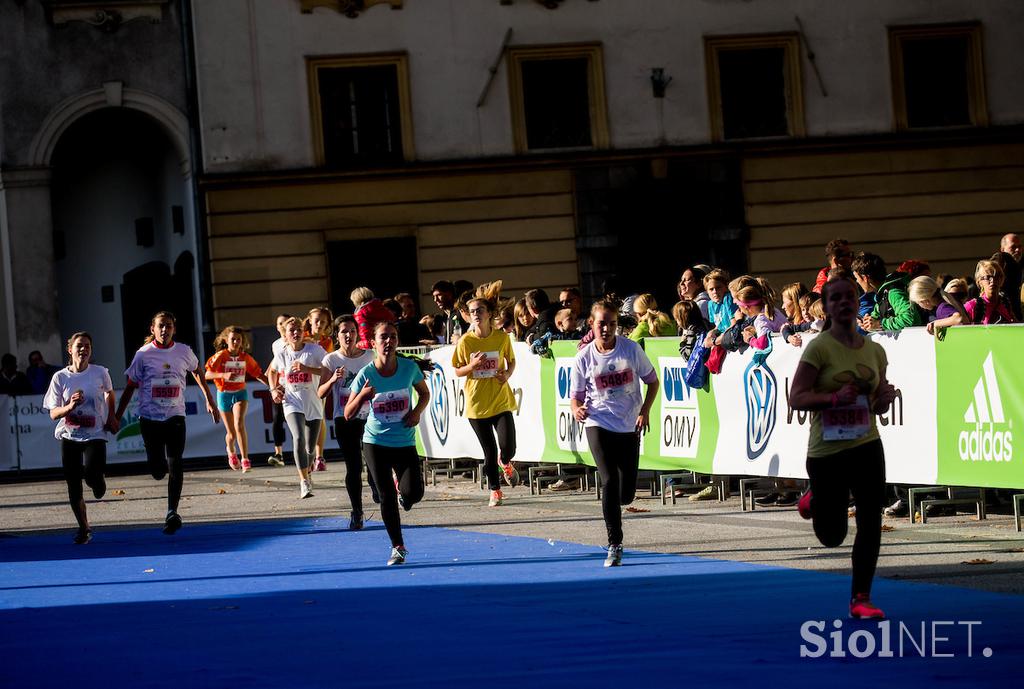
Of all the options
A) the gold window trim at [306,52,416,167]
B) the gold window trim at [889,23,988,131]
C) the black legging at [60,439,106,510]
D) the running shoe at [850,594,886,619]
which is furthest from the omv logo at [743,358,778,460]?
the gold window trim at [889,23,988,131]

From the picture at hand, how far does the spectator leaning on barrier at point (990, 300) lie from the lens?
14750 millimetres

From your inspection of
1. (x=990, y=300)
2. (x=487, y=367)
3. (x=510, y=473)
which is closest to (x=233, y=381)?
(x=510, y=473)

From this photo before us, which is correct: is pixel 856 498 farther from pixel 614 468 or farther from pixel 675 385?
pixel 675 385

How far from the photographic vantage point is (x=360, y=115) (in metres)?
33.0

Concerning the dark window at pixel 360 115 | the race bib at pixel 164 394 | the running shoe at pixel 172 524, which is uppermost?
the dark window at pixel 360 115

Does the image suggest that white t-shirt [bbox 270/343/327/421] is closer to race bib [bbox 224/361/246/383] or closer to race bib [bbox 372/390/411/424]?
race bib [bbox 224/361/246/383]

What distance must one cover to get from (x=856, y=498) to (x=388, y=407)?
4.56 m

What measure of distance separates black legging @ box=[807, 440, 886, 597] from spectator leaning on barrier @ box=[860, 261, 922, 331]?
4.90m

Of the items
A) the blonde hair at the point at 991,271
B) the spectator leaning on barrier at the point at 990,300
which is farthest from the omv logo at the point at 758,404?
the blonde hair at the point at 991,271

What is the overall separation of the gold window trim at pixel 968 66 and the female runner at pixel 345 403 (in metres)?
18.4

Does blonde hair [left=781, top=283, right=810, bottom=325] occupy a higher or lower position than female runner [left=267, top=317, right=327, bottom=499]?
higher

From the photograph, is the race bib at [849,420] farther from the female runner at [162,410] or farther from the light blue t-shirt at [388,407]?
the female runner at [162,410]

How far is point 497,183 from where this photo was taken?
32906 millimetres

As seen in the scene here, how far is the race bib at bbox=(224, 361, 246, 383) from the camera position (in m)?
25.4
